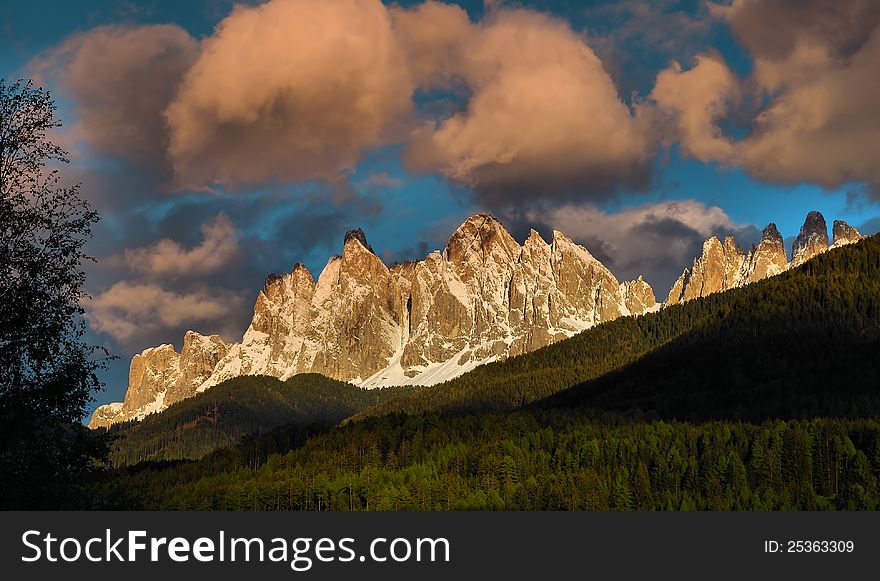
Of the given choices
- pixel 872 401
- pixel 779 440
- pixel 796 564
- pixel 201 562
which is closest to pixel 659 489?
pixel 779 440

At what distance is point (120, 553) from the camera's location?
32.8 m

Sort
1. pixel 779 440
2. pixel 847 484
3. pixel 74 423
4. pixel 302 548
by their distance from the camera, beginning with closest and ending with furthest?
pixel 74 423 → pixel 302 548 → pixel 847 484 → pixel 779 440

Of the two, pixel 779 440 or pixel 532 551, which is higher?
pixel 779 440

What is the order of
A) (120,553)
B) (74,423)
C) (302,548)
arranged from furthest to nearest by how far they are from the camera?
(302,548), (120,553), (74,423)

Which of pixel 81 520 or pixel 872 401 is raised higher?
pixel 872 401

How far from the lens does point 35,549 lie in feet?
103

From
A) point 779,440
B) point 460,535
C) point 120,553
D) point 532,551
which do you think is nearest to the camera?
point 120,553

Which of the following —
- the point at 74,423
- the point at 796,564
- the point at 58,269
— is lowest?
the point at 796,564

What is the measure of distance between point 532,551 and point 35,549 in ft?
77.2

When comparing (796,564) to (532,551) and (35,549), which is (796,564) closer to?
(532,551)

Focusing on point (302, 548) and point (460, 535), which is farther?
point (460, 535)

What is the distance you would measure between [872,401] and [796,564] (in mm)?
154801

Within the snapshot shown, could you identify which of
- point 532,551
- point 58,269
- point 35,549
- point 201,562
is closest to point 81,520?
point 35,549

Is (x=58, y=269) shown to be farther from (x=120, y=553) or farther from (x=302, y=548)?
(x=302, y=548)
